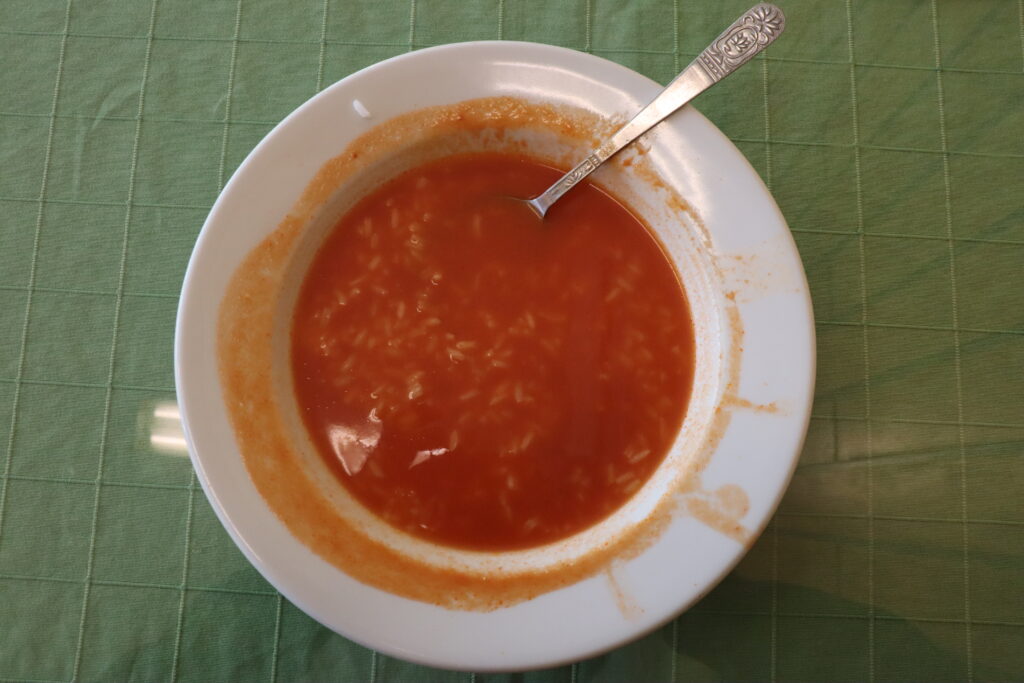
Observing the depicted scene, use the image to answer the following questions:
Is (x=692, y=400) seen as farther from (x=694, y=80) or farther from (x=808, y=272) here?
(x=694, y=80)

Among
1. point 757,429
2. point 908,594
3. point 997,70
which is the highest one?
point 997,70

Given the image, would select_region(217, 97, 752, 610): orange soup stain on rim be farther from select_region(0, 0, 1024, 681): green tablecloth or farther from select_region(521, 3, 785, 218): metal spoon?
select_region(0, 0, 1024, 681): green tablecloth

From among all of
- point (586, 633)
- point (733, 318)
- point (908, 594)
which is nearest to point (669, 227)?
point (733, 318)

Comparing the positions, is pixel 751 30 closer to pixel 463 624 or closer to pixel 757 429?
pixel 757 429

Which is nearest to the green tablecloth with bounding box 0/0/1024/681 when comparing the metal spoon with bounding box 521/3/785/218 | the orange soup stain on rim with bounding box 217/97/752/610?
the metal spoon with bounding box 521/3/785/218

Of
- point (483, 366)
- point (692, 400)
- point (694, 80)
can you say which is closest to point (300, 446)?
point (483, 366)
